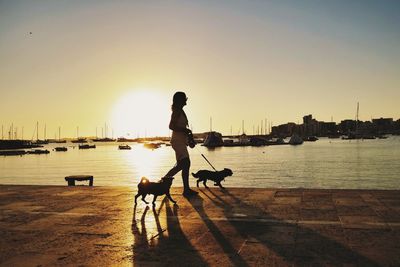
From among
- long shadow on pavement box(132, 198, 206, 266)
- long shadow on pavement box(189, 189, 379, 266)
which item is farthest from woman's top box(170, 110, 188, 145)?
long shadow on pavement box(189, 189, 379, 266)

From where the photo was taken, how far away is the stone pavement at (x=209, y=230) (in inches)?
159

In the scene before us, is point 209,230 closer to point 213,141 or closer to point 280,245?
point 280,245

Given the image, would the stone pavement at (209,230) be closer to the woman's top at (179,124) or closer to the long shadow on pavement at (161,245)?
the long shadow on pavement at (161,245)

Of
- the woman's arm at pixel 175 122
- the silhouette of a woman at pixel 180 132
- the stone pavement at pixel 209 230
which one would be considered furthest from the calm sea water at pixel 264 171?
the stone pavement at pixel 209 230

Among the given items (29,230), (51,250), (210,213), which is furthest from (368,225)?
(29,230)

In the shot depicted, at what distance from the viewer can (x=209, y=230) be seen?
5277mm

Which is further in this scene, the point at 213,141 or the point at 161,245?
the point at 213,141

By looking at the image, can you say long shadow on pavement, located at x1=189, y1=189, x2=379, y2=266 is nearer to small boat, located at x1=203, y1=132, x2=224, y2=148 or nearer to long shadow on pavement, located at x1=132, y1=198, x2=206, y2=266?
long shadow on pavement, located at x1=132, y1=198, x2=206, y2=266

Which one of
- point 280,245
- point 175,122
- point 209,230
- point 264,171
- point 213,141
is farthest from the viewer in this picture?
point 213,141

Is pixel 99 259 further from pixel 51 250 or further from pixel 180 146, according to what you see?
pixel 180 146

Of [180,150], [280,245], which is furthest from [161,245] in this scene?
[180,150]

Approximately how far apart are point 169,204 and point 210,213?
1460 millimetres

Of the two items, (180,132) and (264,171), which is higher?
(180,132)

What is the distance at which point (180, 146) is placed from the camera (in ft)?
28.2
